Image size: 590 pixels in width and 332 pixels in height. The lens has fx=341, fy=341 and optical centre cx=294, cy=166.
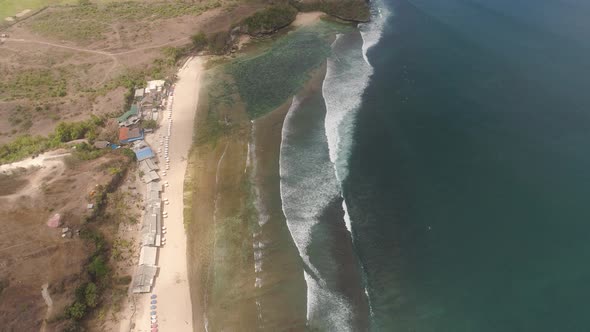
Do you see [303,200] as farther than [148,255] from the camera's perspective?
Yes

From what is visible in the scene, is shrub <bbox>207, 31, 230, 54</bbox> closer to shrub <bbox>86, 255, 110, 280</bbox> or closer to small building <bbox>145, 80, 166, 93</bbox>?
small building <bbox>145, 80, 166, 93</bbox>

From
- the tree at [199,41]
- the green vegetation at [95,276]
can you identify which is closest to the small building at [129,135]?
the green vegetation at [95,276]

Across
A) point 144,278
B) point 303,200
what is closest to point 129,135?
point 144,278

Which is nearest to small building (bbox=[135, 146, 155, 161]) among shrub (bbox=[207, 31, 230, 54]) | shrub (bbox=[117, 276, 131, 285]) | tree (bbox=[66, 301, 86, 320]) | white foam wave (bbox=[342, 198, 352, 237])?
shrub (bbox=[117, 276, 131, 285])

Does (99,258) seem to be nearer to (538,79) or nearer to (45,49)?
(45,49)

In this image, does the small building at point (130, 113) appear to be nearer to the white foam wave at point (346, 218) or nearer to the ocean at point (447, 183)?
the ocean at point (447, 183)

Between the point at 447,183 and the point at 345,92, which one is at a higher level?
the point at 345,92

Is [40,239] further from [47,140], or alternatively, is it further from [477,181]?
[477,181]

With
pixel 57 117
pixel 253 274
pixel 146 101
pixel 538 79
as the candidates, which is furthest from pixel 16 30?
pixel 538 79
